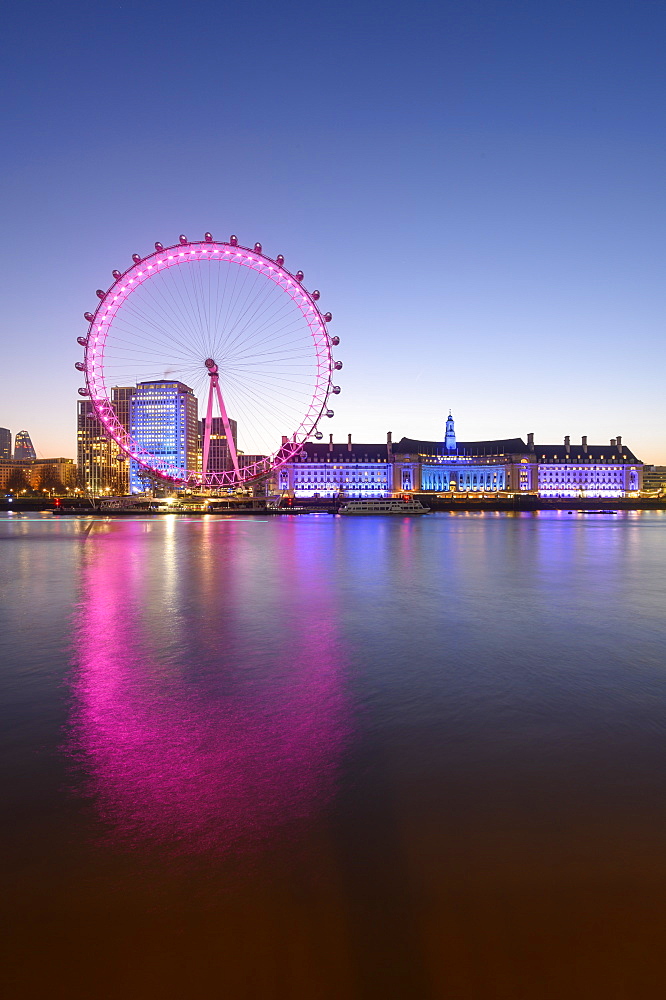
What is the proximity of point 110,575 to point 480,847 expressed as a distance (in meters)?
18.0

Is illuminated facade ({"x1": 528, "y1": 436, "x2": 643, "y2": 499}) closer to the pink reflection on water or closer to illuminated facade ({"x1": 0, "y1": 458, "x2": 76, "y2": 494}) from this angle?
illuminated facade ({"x1": 0, "y1": 458, "x2": 76, "y2": 494})

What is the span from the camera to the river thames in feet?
10.7

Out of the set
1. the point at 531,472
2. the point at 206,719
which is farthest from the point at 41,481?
the point at 206,719

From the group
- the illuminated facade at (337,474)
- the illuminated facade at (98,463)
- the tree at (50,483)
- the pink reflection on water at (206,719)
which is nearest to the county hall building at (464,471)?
the illuminated facade at (337,474)

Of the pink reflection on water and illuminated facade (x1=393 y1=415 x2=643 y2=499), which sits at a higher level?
illuminated facade (x1=393 y1=415 x2=643 y2=499)

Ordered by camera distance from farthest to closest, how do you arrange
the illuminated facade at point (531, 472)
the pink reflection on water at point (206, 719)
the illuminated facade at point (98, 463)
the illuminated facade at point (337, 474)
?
the illuminated facade at point (98, 463), the illuminated facade at point (531, 472), the illuminated facade at point (337, 474), the pink reflection on water at point (206, 719)

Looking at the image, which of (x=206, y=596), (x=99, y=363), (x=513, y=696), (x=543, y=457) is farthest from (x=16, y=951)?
(x=543, y=457)

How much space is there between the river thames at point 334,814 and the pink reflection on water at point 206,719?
35mm

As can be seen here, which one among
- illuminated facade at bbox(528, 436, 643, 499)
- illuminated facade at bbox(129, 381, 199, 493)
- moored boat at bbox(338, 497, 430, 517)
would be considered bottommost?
moored boat at bbox(338, 497, 430, 517)

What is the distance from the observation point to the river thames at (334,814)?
325 centimetres

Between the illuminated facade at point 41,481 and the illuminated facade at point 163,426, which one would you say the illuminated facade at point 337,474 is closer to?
the illuminated facade at point 163,426

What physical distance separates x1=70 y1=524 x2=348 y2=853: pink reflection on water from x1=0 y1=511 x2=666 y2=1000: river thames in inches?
1.4

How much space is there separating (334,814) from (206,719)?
2580 mm

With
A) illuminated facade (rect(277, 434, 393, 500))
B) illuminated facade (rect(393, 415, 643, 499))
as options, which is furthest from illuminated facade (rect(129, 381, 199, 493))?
illuminated facade (rect(393, 415, 643, 499))
